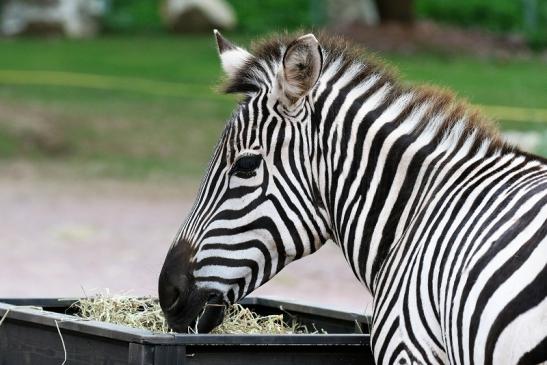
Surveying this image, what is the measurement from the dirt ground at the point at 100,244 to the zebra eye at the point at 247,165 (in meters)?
3.68

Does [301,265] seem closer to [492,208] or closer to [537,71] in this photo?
[492,208]

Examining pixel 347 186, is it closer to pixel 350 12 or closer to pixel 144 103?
pixel 144 103

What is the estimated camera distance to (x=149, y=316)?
189 inches

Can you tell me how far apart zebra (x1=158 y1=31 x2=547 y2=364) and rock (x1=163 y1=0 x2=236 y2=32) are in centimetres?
2326

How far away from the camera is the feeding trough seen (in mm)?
3891

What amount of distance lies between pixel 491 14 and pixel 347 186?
25.0 metres

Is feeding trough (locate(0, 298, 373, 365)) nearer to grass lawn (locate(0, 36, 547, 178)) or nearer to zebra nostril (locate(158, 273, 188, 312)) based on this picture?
zebra nostril (locate(158, 273, 188, 312))

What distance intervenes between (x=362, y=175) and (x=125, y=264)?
7211 millimetres

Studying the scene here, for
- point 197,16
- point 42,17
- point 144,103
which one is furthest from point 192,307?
point 197,16

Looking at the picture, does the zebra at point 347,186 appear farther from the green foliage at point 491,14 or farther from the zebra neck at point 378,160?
the green foliage at point 491,14

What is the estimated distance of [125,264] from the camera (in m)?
11.1

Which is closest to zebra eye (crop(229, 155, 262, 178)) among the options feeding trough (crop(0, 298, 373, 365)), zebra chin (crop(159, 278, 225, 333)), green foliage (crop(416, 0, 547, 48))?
zebra chin (crop(159, 278, 225, 333))

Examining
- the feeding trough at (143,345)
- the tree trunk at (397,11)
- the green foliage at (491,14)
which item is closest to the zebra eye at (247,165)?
the feeding trough at (143,345)

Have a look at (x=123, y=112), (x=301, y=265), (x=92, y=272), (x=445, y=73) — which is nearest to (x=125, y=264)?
(x=92, y=272)
